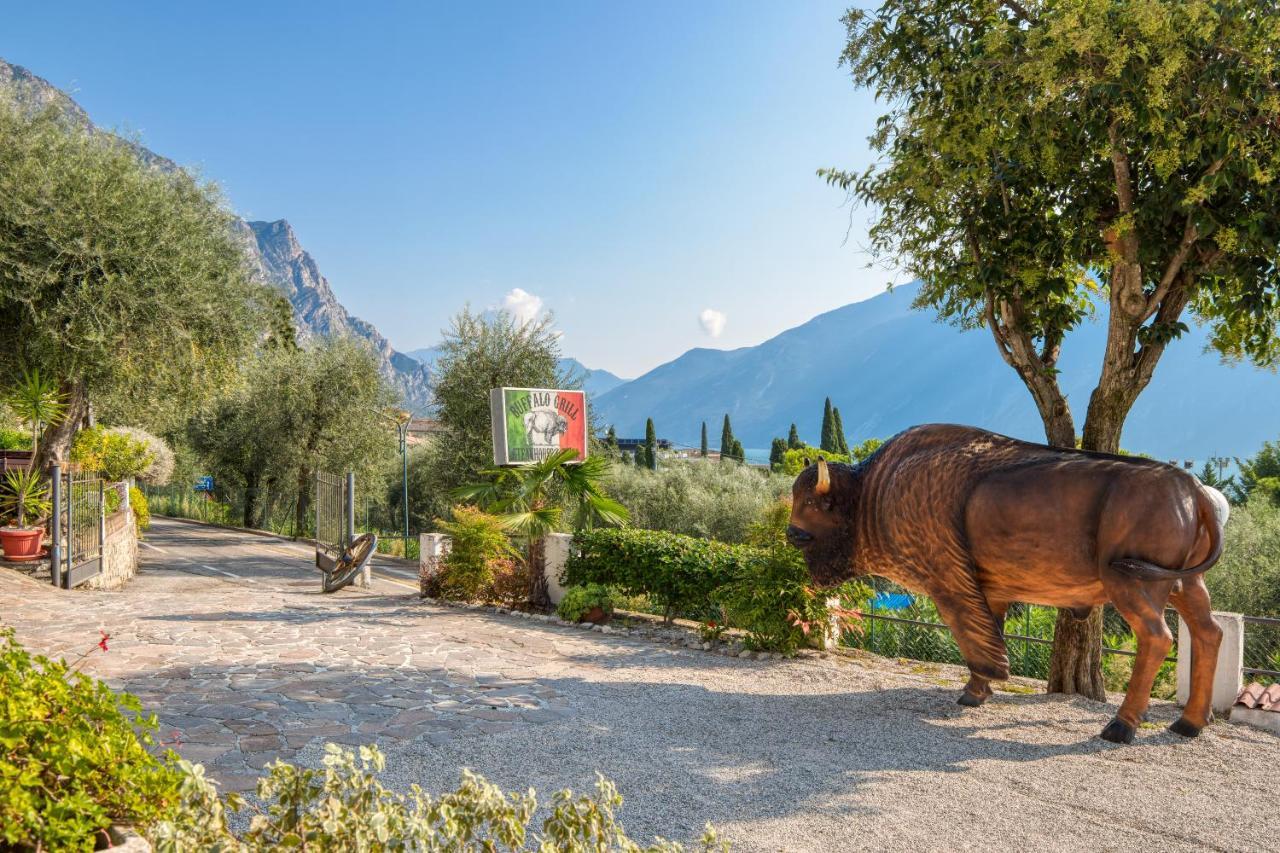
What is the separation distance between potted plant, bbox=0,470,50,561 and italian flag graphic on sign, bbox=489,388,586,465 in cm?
808

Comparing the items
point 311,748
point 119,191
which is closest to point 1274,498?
point 311,748

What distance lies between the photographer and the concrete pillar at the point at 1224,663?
6.97 metres

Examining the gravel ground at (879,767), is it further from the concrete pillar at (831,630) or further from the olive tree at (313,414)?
the olive tree at (313,414)

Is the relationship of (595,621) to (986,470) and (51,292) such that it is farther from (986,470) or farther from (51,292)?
(51,292)

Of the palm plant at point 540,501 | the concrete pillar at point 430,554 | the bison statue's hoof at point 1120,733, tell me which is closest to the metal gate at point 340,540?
the concrete pillar at point 430,554

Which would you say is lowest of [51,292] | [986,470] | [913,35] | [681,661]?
[681,661]

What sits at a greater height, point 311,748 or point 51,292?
point 51,292

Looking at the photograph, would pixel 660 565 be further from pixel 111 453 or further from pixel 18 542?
pixel 111 453

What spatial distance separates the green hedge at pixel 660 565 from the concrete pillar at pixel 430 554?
9.97ft

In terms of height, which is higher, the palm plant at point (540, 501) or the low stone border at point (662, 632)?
the palm plant at point (540, 501)

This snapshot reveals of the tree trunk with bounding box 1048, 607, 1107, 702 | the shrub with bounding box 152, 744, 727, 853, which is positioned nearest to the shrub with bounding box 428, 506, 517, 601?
the tree trunk with bounding box 1048, 607, 1107, 702

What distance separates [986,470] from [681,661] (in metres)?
4.25

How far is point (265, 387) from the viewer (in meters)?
29.1

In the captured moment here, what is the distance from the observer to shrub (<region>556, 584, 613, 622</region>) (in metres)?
11.8
